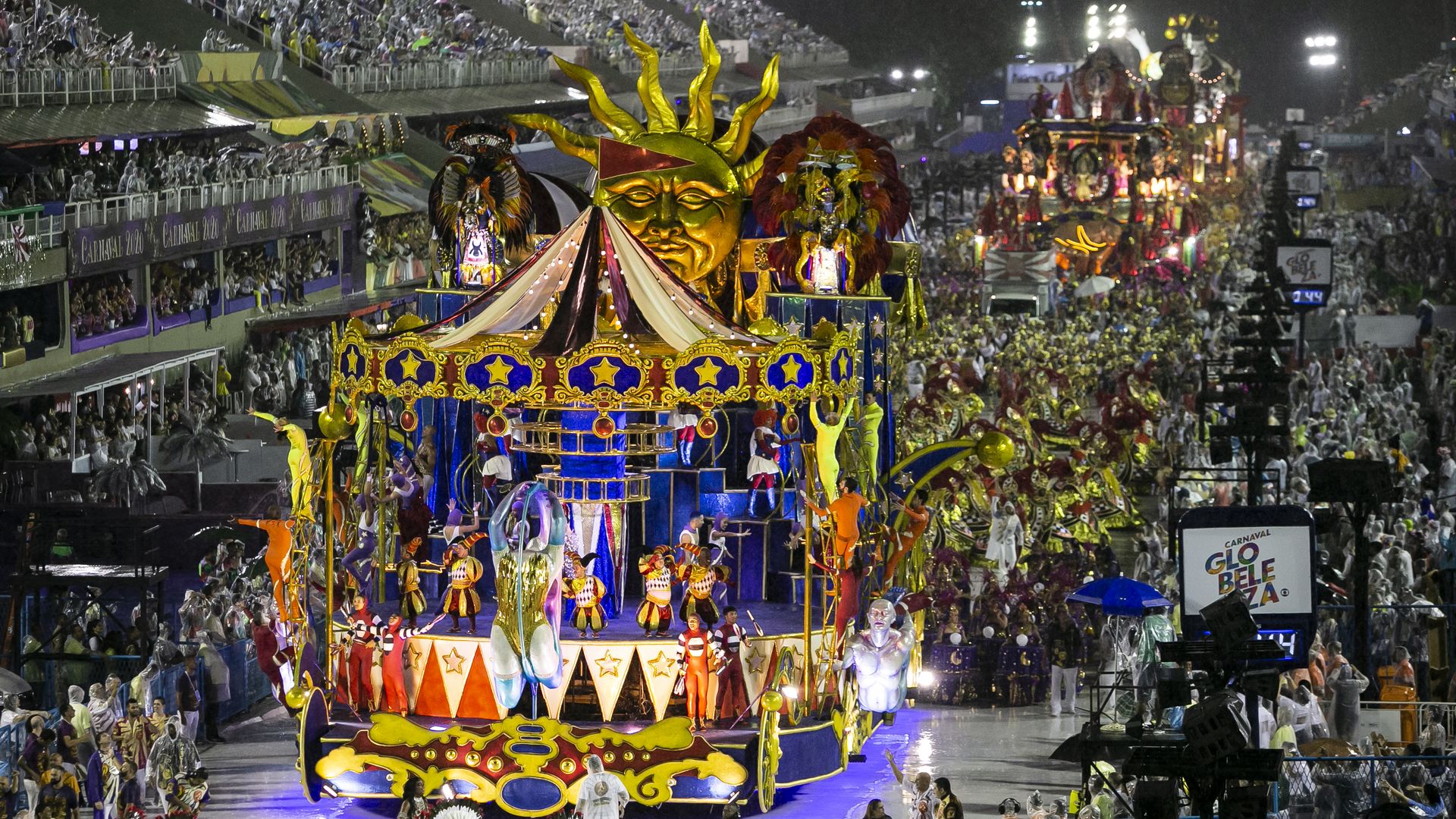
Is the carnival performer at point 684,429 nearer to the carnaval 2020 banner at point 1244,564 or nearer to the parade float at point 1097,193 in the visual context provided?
the carnaval 2020 banner at point 1244,564

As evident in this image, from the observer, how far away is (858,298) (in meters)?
23.7

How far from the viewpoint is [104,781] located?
18.4m

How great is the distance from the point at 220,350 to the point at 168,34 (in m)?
11.3

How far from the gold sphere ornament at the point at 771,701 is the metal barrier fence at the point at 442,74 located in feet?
122

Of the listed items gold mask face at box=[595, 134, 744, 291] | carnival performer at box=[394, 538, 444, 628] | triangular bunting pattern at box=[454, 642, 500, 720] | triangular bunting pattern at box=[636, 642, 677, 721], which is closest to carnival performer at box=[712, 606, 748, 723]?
triangular bunting pattern at box=[636, 642, 677, 721]

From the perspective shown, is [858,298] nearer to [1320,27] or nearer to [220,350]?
[220,350]

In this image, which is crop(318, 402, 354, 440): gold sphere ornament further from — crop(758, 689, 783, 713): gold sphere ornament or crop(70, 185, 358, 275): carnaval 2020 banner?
crop(70, 185, 358, 275): carnaval 2020 banner

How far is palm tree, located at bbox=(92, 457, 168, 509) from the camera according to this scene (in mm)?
27672

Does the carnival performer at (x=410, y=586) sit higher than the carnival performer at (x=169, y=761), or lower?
higher

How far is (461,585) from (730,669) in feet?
8.15

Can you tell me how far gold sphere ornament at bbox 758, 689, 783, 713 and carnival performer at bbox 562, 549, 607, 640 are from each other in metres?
1.81

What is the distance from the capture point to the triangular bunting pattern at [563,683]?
64.4 feet

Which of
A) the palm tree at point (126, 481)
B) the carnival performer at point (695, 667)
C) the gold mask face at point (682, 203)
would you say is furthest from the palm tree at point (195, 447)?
the carnival performer at point (695, 667)

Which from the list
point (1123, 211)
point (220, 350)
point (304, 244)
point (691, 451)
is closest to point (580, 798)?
point (691, 451)
